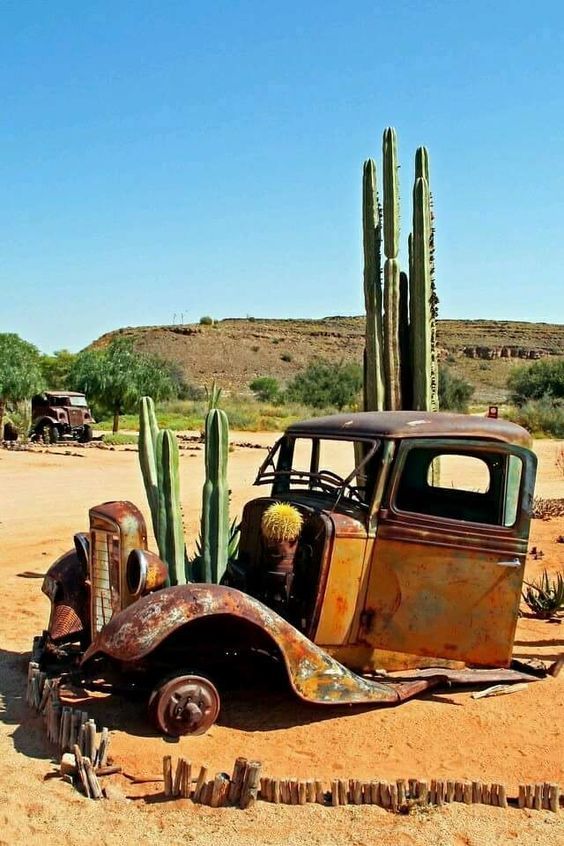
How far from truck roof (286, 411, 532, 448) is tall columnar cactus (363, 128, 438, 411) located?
4361 millimetres

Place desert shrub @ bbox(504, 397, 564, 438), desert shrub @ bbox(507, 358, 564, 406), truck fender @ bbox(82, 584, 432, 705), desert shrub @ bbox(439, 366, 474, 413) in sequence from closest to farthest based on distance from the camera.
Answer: truck fender @ bbox(82, 584, 432, 705), desert shrub @ bbox(504, 397, 564, 438), desert shrub @ bbox(439, 366, 474, 413), desert shrub @ bbox(507, 358, 564, 406)

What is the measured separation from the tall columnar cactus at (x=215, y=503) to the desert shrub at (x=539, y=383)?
33929mm

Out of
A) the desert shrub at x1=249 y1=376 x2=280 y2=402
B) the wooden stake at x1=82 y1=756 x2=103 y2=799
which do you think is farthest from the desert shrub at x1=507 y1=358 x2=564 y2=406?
the wooden stake at x1=82 y1=756 x2=103 y2=799

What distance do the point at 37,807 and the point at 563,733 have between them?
2.84m


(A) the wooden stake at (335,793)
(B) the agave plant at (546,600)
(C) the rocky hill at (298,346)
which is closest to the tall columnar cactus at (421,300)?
(B) the agave plant at (546,600)

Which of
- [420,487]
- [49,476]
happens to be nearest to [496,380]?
[49,476]

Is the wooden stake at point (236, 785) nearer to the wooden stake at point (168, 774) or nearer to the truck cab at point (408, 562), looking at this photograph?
the wooden stake at point (168, 774)

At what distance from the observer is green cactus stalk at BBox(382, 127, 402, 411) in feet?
34.2

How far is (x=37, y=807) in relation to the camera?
4.27 m

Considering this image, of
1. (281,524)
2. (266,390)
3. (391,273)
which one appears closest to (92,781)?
(281,524)

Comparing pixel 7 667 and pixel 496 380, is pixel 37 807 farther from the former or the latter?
pixel 496 380

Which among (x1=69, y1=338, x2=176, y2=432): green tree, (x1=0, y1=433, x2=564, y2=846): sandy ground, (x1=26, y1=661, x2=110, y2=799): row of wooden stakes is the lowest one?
(x1=0, y1=433, x2=564, y2=846): sandy ground

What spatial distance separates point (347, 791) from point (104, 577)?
2.15 meters

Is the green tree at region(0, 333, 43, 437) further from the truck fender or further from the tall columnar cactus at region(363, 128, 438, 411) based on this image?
the truck fender
